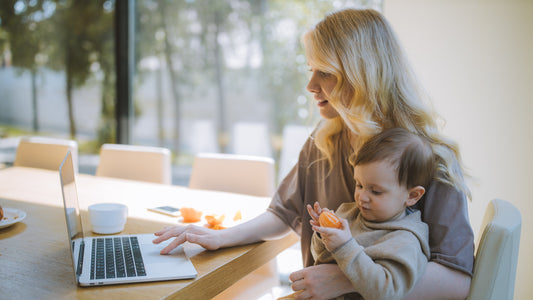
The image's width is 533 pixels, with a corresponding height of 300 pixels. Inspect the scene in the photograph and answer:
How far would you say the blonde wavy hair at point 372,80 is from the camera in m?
1.24

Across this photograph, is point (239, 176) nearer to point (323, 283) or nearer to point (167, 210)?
point (167, 210)

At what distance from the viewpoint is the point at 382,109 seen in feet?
4.13

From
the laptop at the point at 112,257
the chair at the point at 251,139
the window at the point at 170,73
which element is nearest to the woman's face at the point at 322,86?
the laptop at the point at 112,257

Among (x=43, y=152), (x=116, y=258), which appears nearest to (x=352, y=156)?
(x=116, y=258)

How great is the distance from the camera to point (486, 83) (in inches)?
95.7

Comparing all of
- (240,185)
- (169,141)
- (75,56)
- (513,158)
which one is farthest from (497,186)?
(75,56)

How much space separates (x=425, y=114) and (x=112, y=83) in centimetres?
356

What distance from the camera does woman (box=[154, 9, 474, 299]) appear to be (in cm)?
108

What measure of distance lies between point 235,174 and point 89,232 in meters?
1.01

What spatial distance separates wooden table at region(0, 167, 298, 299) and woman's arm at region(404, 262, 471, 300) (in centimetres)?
49

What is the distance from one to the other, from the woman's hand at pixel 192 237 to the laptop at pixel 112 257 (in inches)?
1.1

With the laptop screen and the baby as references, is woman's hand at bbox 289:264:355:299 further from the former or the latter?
the laptop screen

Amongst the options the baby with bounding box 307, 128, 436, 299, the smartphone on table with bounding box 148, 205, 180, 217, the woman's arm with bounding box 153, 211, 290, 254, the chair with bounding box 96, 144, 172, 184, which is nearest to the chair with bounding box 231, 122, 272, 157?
the chair with bounding box 96, 144, 172, 184

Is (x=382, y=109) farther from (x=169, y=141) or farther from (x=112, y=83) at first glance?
(x=112, y=83)
